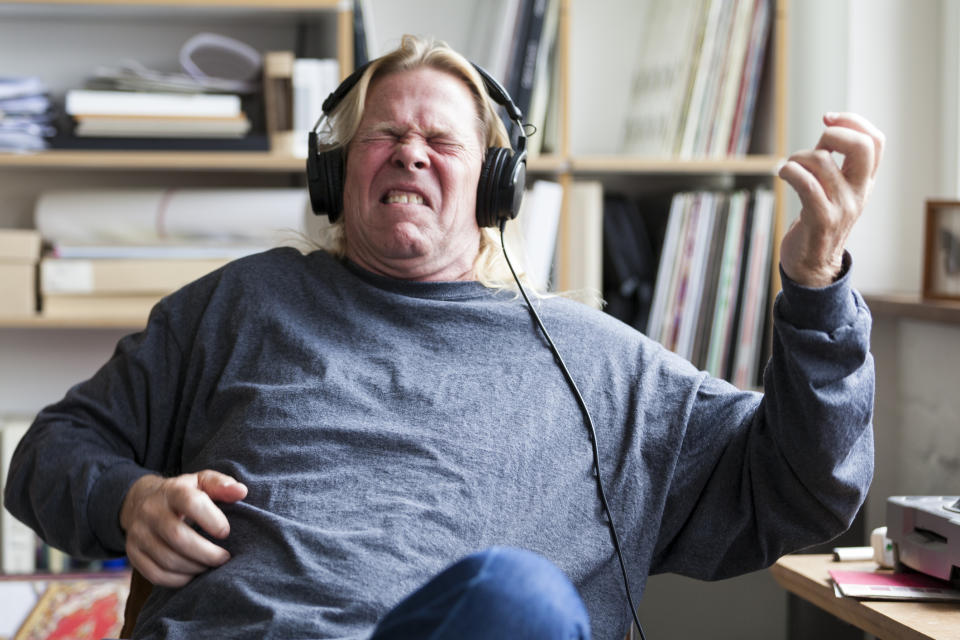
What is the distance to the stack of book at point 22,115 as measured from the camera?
2.04 m

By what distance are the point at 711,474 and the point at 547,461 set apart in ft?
0.63

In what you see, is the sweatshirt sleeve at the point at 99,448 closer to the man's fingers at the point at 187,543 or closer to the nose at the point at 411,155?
the man's fingers at the point at 187,543

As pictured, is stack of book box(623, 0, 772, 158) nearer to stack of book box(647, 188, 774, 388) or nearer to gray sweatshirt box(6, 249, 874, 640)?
stack of book box(647, 188, 774, 388)

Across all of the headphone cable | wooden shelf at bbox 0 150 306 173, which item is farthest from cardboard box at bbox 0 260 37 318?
the headphone cable

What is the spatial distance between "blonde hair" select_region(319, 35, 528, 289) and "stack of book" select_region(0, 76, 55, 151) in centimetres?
88

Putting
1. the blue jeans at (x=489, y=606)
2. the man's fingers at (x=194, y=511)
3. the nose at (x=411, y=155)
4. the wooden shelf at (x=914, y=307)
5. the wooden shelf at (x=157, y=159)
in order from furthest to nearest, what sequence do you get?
the wooden shelf at (x=157, y=159) < the wooden shelf at (x=914, y=307) < the nose at (x=411, y=155) < the man's fingers at (x=194, y=511) < the blue jeans at (x=489, y=606)

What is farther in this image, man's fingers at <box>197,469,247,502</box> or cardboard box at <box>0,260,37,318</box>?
cardboard box at <box>0,260,37,318</box>

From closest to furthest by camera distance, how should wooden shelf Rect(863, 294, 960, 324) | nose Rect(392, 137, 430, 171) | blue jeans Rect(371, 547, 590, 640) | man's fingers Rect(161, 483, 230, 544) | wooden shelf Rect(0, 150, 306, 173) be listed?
blue jeans Rect(371, 547, 590, 640)
man's fingers Rect(161, 483, 230, 544)
nose Rect(392, 137, 430, 171)
wooden shelf Rect(863, 294, 960, 324)
wooden shelf Rect(0, 150, 306, 173)

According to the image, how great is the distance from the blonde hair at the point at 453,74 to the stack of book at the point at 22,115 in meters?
0.88

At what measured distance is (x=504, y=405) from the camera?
1201mm

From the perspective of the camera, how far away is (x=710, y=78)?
2115 millimetres

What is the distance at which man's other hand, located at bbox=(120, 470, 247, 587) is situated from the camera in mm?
1086

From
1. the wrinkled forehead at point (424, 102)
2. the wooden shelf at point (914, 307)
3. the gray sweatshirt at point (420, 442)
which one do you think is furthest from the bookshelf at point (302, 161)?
the gray sweatshirt at point (420, 442)

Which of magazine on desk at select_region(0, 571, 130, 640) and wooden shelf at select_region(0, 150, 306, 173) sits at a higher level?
wooden shelf at select_region(0, 150, 306, 173)
